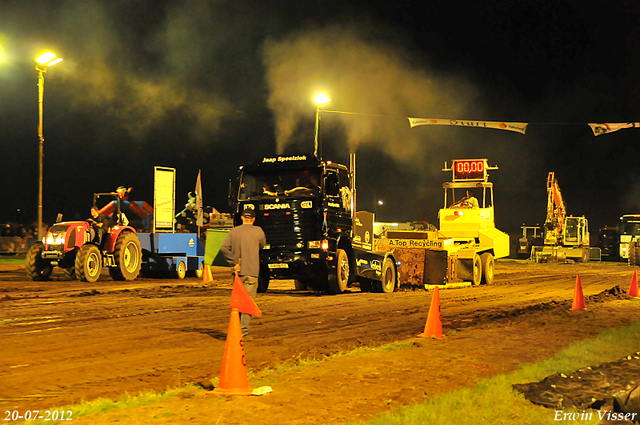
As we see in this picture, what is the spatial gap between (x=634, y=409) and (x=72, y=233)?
56.9 feet

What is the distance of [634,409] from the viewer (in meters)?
5.10

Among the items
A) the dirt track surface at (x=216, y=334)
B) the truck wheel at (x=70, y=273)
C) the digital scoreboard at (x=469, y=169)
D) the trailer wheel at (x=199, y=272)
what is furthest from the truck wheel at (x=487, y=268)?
the truck wheel at (x=70, y=273)

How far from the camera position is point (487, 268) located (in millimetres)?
23750

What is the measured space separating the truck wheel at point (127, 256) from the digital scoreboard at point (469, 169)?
13.2m

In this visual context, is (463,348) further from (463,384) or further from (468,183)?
(468,183)

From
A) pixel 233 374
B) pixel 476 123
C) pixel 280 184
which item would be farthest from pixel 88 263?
pixel 476 123

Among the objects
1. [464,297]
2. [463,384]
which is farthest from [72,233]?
[463,384]

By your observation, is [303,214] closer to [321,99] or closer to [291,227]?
[291,227]

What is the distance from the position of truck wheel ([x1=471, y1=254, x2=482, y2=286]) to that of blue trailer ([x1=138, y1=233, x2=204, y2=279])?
397 inches

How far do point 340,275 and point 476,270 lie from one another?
25.3 ft

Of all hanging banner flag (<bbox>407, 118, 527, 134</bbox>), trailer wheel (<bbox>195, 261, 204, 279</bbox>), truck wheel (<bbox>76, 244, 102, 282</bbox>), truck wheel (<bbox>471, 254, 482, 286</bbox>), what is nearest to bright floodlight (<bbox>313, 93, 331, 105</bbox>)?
hanging banner flag (<bbox>407, 118, 527, 134</bbox>)

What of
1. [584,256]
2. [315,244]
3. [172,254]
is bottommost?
[584,256]

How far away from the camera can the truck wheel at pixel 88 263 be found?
1902 centimetres

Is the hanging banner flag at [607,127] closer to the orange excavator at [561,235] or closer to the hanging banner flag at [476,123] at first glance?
the hanging banner flag at [476,123]
